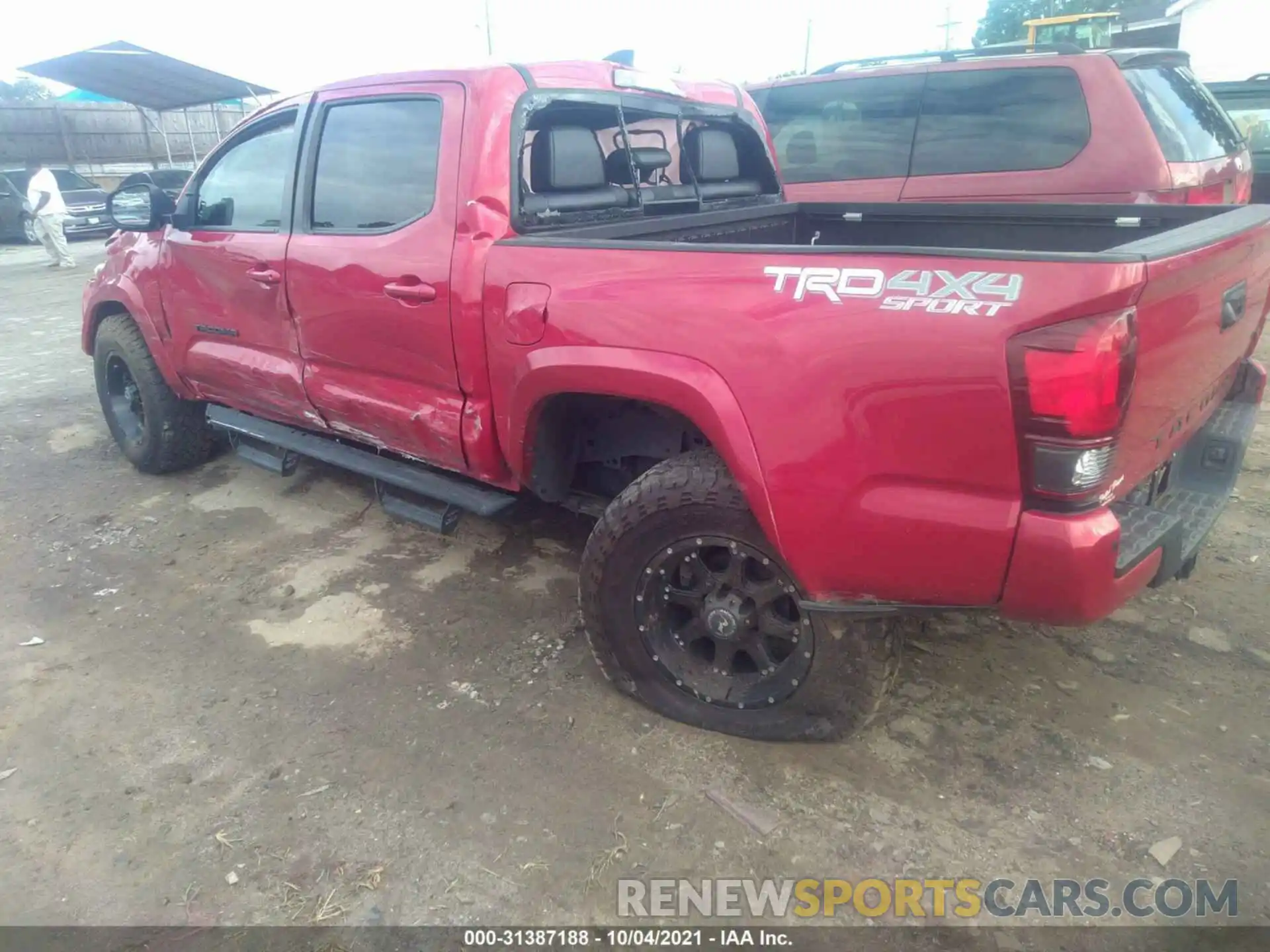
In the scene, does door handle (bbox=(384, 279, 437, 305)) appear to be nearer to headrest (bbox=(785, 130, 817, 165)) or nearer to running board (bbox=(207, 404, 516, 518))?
running board (bbox=(207, 404, 516, 518))

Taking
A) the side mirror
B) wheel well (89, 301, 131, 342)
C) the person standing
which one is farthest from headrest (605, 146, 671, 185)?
the person standing

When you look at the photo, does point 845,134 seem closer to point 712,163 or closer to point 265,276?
point 712,163

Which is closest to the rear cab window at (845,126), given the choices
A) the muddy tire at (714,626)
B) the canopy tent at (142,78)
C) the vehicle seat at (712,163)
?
the vehicle seat at (712,163)

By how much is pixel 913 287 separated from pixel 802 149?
4.50m

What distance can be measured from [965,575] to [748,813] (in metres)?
0.89

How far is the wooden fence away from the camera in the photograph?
66.3 ft

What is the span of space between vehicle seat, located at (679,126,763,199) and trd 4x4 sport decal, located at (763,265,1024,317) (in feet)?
5.82

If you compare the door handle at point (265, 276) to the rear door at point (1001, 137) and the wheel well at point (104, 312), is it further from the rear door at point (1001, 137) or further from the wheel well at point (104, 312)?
the rear door at point (1001, 137)

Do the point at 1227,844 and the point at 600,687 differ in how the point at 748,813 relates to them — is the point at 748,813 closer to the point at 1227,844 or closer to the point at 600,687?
the point at 600,687

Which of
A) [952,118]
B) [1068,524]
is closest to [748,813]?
[1068,524]

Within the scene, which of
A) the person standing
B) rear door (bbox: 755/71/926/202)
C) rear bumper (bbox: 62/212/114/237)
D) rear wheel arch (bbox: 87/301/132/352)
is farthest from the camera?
rear bumper (bbox: 62/212/114/237)

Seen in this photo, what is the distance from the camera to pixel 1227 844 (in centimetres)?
220

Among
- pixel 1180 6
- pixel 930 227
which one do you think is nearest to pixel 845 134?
pixel 930 227

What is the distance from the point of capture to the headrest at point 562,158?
295 cm
